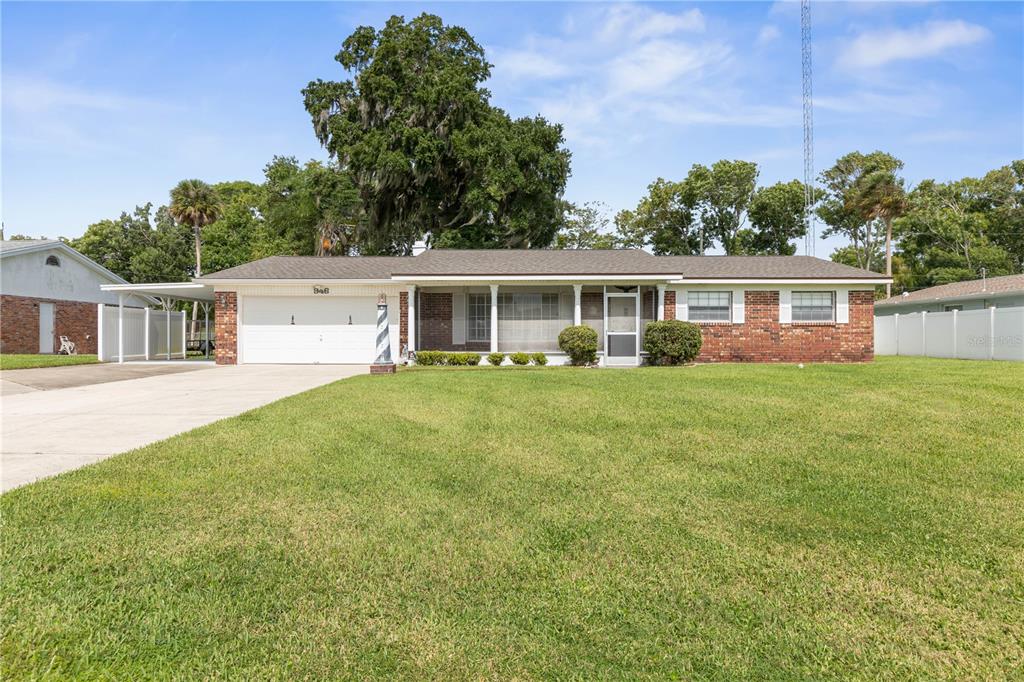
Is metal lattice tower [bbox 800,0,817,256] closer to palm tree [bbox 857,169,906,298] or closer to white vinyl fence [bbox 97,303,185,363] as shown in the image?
palm tree [bbox 857,169,906,298]

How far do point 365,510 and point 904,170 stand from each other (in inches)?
2025

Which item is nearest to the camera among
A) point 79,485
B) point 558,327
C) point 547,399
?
point 79,485

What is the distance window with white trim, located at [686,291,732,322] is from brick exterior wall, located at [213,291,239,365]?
15.4 m

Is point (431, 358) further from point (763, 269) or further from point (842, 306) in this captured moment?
point (842, 306)

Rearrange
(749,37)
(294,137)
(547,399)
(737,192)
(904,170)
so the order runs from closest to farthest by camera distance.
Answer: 1. (547,399)
2. (749,37)
3. (294,137)
4. (737,192)
5. (904,170)

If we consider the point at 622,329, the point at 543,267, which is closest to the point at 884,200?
the point at 622,329

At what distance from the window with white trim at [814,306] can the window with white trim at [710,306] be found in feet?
7.50

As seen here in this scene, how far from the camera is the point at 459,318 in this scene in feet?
65.7

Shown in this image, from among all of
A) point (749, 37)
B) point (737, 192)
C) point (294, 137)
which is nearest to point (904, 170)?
Result: point (737, 192)

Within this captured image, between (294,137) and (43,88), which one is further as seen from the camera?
(294,137)

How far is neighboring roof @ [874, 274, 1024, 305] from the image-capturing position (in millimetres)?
24361

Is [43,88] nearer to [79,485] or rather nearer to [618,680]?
[79,485]

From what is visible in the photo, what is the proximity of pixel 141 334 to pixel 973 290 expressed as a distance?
118 feet

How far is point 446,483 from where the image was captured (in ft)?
16.6
